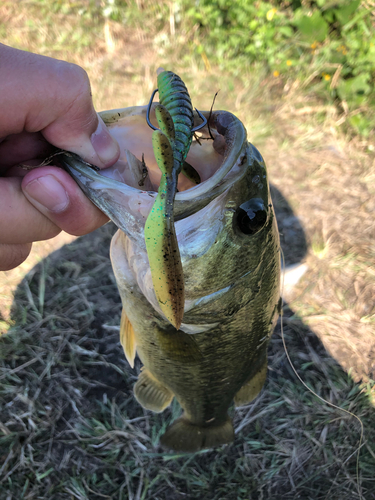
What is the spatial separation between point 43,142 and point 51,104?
21cm

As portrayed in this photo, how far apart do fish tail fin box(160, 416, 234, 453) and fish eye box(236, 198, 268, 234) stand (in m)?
1.42

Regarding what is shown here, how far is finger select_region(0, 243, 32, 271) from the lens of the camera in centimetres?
143

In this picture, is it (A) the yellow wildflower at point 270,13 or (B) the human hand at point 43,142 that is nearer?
(B) the human hand at point 43,142

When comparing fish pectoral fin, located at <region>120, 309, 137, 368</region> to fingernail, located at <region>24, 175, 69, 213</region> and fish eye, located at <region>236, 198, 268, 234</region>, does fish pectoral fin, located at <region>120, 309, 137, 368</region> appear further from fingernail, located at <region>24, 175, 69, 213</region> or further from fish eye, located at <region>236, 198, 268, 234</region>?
fish eye, located at <region>236, 198, 268, 234</region>

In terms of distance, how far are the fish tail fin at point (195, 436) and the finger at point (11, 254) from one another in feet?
4.45

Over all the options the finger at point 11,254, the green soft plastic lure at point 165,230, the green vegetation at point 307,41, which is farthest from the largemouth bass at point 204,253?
the green vegetation at point 307,41

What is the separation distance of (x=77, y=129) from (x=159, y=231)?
27.0 inches

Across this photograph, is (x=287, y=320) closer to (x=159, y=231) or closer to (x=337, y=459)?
(x=337, y=459)

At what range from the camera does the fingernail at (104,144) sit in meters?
1.20

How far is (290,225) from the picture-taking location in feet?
11.3

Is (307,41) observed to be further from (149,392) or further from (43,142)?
(149,392)

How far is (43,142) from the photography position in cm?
126

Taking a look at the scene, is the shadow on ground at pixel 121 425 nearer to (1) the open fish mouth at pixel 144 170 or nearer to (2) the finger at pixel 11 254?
(2) the finger at pixel 11 254

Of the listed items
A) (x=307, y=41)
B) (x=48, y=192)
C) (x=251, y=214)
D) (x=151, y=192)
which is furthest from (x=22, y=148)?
(x=307, y=41)
